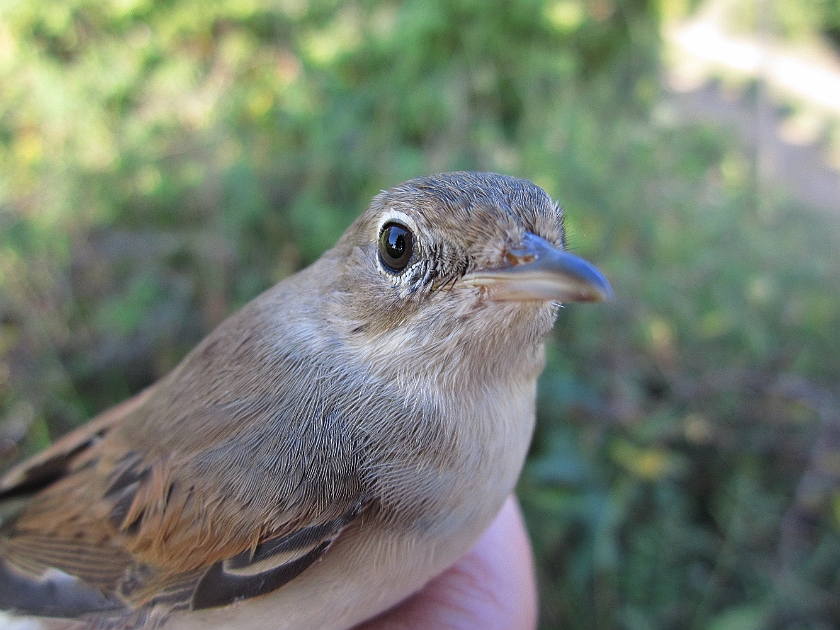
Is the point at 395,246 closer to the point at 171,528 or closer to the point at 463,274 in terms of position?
the point at 463,274

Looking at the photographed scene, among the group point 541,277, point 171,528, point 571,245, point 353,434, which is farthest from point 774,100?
point 171,528

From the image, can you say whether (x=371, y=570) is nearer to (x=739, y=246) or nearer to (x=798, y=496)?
(x=798, y=496)

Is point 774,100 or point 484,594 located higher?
point 774,100

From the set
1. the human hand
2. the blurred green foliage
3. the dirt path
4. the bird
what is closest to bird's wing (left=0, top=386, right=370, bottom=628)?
the bird

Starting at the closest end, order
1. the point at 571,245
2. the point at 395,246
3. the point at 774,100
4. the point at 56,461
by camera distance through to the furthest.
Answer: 1. the point at 395,246
2. the point at 571,245
3. the point at 56,461
4. the point at 774,100

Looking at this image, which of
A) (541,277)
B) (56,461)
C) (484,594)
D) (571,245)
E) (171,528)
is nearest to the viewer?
(541,277)

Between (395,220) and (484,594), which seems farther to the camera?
(484,594)

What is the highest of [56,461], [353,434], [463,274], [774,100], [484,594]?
[774,100]

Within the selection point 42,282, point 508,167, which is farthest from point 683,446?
point 42,282
